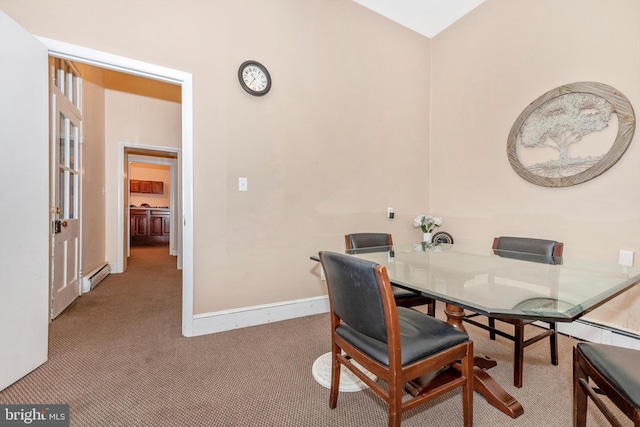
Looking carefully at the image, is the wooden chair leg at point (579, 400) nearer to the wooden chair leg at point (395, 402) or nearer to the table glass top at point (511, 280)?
the table glass top at point (511, 280)

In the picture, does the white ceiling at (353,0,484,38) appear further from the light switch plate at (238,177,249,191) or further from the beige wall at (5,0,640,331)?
the light switch plate at (238,177,249,191)

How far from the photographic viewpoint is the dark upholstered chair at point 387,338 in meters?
1.04

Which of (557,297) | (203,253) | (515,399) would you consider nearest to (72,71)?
(203,253)

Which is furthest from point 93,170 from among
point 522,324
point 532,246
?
point 532,246

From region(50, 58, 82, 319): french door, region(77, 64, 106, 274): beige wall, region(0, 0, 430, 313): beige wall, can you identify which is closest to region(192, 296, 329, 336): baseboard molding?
region(0, 0, 430, 313): beige wall

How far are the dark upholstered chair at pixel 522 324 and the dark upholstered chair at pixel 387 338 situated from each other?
513 millimetres

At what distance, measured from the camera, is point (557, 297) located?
1.12 metres

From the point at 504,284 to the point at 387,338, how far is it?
0.68m

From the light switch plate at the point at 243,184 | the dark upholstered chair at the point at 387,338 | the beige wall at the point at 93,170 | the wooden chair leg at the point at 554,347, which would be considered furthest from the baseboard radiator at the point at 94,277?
the wooden chair leg at the point at 554,347

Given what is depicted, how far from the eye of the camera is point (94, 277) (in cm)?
355

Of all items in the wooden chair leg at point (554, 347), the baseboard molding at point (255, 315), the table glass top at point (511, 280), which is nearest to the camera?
the table glass top at point (511, 280)

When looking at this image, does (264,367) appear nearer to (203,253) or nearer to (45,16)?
(203,253)

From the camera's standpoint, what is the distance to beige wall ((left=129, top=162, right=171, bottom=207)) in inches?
352

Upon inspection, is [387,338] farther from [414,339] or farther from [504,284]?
[504,284]
